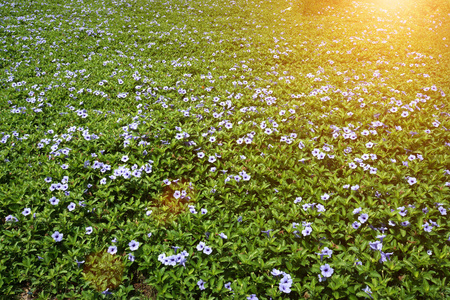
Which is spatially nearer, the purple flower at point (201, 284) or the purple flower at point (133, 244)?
the purple flower at point (201, 284)

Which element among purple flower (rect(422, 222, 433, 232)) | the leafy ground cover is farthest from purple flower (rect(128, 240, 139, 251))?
purple flower (rect(422, 222, 433, 232))

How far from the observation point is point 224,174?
4340 mm

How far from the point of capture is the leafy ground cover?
307 cm

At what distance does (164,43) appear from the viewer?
10.2 meters

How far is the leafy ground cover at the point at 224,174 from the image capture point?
121 inches

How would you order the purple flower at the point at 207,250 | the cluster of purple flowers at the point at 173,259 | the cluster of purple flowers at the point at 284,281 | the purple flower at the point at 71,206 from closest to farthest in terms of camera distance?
the cluster of purple flowers at the point at 284,281
the cluster of purple flowers at the point at 173,259
the purple flower at the point at 207,250
the purple flower at the point at 71,206

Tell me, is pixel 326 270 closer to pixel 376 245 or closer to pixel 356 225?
pixel 376 245

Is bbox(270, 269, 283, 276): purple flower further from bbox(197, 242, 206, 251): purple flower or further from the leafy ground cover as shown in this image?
bbox(197, 242, 206, 251): purple flower

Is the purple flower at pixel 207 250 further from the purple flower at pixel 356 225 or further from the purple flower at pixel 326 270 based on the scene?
the purple flower at pixel 356 225

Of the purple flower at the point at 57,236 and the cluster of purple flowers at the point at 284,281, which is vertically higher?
the cluster of purple flowers at the point at 284,281

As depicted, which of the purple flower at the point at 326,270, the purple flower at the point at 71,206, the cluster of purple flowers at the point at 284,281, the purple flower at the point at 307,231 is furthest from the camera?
the purple flower at the point at 71,206

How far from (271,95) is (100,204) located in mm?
4603

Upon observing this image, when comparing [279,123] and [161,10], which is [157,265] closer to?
[279,123]

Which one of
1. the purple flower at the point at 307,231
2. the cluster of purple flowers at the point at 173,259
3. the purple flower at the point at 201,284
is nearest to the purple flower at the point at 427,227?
the purple flower at the point at 307,231
